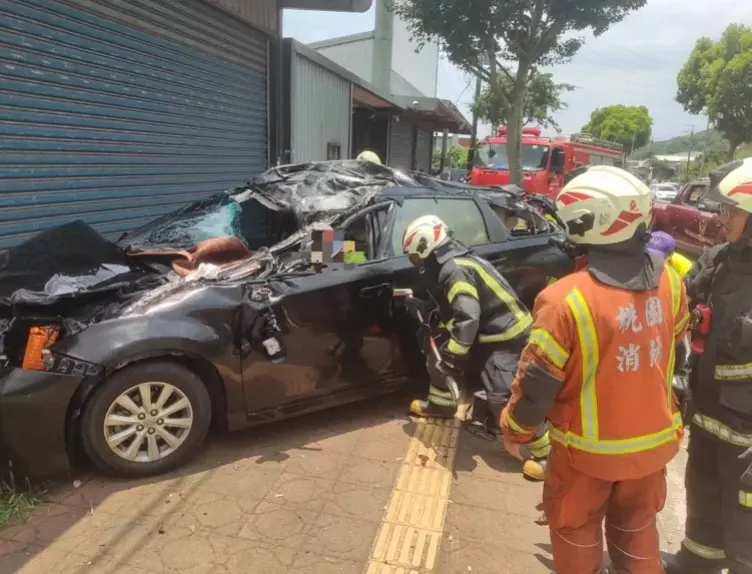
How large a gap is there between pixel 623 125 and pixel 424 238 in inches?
3262

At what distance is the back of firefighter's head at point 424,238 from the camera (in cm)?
359

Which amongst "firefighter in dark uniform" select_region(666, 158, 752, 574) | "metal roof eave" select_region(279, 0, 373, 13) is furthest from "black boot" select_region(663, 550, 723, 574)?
"metal roof eave" select_region(279, 0, 373, 13)

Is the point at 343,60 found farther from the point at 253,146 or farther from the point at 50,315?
the point at 50,315

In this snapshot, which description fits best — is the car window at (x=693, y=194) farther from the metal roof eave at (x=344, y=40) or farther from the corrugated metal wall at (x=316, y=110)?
the metal roof eave at (x=344, y=40)

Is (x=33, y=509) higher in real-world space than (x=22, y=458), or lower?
lower

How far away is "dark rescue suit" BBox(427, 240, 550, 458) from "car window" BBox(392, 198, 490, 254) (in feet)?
2.22

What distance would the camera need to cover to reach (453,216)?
14.9 feet

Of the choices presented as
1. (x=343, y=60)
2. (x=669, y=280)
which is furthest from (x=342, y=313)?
(x=343, y=60)

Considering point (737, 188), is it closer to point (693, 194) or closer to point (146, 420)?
point (146, 420)

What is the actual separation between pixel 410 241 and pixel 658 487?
2.04 m

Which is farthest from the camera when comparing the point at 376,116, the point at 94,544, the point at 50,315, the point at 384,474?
the point at 376,116

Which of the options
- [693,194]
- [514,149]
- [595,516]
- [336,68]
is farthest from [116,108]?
[514,149]

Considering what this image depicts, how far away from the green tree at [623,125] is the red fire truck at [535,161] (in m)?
62.0

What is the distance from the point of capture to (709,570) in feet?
7.84
